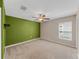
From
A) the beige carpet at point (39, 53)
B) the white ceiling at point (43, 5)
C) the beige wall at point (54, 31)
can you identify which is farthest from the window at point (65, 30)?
the white ceiling at point (43, 5)

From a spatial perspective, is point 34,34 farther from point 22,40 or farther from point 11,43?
point 11,43

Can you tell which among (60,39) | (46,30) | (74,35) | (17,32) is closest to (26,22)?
(17,32)

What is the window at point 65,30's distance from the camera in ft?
21.7

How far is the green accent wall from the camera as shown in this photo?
6102mm

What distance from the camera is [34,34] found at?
9531 mm

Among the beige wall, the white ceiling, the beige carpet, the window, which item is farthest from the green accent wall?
the window

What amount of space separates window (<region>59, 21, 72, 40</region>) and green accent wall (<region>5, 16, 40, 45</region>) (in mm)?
3083

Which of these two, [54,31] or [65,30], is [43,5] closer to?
[65,30]

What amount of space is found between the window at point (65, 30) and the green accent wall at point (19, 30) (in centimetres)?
308

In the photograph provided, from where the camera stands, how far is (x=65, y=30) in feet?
23.9

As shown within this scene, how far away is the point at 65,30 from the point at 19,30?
3934 mm

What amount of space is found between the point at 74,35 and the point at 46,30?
385 cm

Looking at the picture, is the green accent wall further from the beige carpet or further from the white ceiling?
the white ceiling

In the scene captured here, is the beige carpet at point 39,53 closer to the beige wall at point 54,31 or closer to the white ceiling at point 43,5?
the beige wall at point 54,31
